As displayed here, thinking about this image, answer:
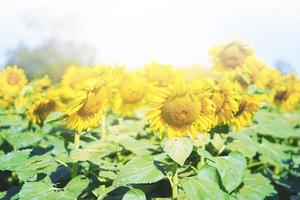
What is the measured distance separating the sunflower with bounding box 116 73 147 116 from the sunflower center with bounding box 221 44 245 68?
2.20 feet

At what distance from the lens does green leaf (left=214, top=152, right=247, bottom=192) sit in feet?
8.65

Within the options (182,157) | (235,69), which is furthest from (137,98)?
(182,157)

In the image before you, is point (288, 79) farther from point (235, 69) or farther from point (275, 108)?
point (235, 69)

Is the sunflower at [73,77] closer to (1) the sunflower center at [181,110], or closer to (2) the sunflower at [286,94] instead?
(2) the sunflower at [286,94]

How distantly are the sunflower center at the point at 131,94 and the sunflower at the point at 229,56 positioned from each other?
603mm

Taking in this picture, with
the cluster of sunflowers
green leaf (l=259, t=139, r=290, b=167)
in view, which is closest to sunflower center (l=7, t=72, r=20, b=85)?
the cluster of sunflowers

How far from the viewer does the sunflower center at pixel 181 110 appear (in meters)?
2.52

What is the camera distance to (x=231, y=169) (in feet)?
8.89

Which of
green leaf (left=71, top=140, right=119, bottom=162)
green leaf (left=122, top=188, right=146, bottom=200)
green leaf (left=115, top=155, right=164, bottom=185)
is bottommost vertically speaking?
green leaf (left=122, top=188, right=146, bottom=200)

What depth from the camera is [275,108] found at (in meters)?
5.15

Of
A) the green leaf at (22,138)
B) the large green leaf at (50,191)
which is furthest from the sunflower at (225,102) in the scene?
the green leaf at (22,138)

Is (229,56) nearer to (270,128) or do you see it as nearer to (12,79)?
(270,128)

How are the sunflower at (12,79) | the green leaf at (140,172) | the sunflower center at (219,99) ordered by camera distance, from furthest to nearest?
the sunflower at (12,79)
the sunflower center at (219,99)
the green leaf at (140,172)

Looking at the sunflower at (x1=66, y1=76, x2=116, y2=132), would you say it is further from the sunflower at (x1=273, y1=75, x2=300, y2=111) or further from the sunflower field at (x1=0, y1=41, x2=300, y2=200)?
the sunflower at (x1=273, y1=75, x2=300, y2=111)
